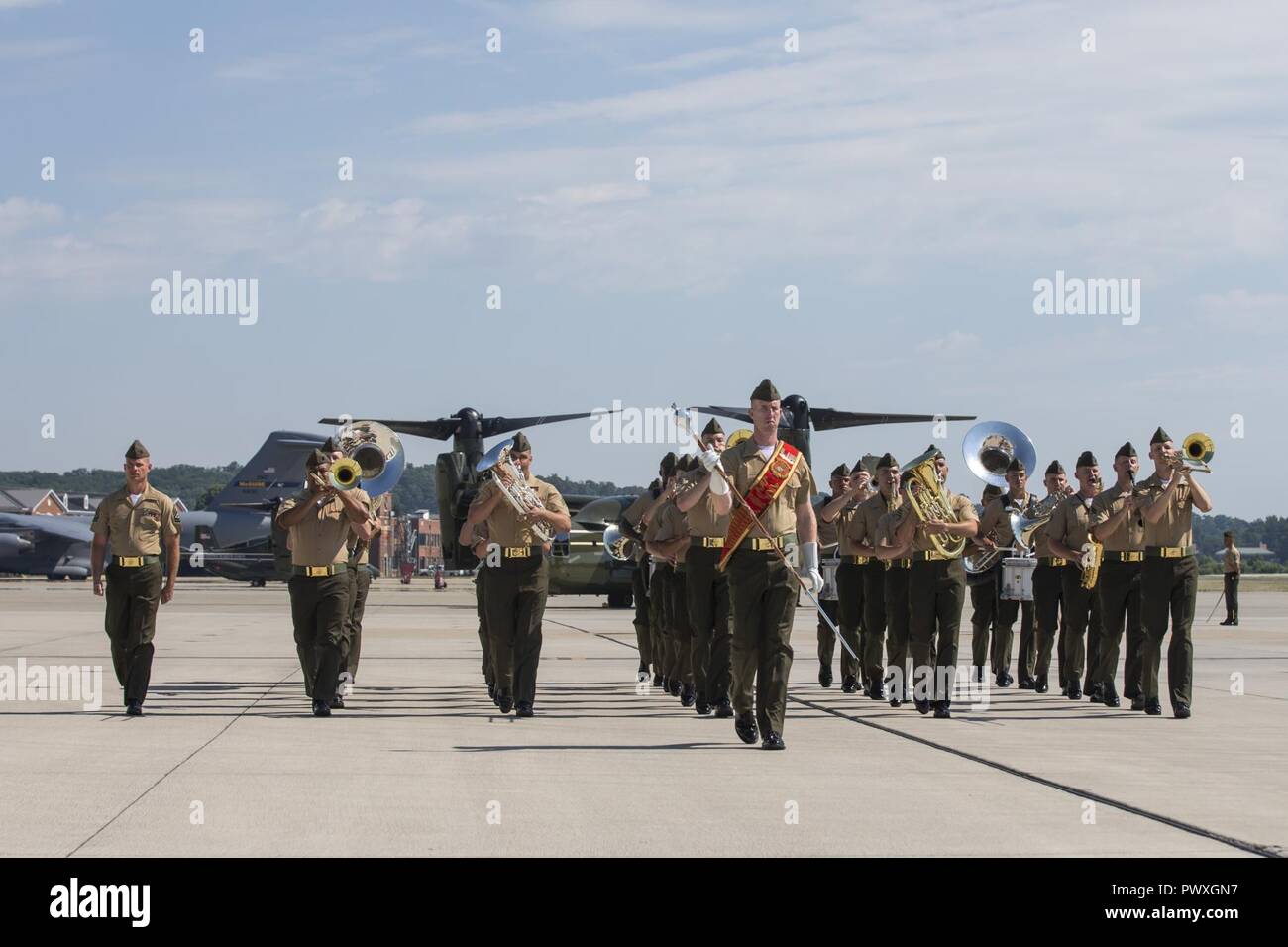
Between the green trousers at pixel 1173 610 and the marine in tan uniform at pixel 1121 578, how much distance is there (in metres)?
0.27

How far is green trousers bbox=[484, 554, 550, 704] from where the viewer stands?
13.0m

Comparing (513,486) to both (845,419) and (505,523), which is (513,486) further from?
(845,419)

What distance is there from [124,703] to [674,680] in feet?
15.8

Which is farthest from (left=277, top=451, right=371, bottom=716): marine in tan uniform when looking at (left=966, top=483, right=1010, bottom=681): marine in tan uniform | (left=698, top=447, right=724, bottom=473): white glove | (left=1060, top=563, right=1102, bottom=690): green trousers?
(left=966, top=483, right=1010, bottom=681): marine in tan uniform

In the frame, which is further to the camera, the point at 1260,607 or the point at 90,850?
the point at 1260,607

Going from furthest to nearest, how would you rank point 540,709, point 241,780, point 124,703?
1. point 540,709
2. point 124,703
3. point 241,780

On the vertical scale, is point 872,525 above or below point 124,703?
above

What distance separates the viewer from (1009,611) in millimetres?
17188

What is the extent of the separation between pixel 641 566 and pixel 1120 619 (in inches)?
177

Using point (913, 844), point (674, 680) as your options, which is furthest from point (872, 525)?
point (913, 844)

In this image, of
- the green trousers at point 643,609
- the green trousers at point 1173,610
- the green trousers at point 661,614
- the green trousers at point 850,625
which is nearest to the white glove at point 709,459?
the green trousers at point 661,614

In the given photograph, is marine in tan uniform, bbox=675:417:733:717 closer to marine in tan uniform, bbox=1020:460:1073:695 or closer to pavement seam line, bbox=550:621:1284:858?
pavement seam line, bbox=550:621:1284:858

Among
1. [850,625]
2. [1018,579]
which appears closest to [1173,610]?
[1018,579]
